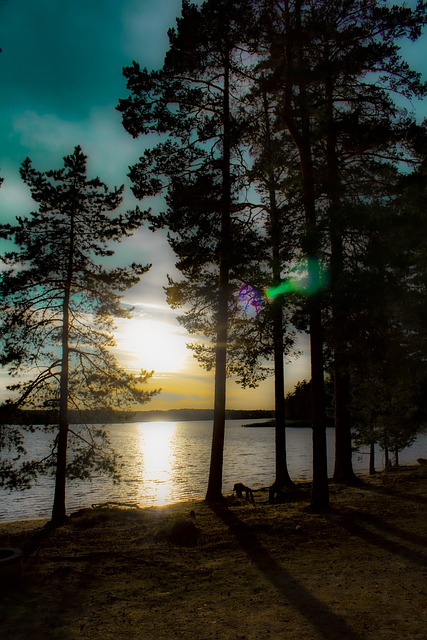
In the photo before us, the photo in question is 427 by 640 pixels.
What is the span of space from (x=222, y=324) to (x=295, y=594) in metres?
11.6

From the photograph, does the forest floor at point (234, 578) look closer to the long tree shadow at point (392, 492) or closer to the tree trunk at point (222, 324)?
the long tree shadow at point (392, 492)

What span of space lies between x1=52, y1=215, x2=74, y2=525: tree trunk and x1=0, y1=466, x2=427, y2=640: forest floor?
2.44m

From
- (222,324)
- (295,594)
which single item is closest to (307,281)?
(222,324)

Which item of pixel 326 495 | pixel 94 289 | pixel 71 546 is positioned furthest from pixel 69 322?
pixel 326 495

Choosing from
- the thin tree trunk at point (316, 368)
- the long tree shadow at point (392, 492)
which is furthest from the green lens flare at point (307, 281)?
the long tree shadow at point (392, 492)

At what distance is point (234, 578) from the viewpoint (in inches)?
342

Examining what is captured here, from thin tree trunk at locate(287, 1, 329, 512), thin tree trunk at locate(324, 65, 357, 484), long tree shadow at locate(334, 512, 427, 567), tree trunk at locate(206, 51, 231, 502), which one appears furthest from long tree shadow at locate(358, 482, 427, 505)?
tree trunk at locate(206, 51, 231, 502)

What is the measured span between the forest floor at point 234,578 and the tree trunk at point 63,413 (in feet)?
8.02

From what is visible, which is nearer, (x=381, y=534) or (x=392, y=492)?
(x=381, y=534)

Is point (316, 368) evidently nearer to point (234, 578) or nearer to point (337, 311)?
point (337, 311)

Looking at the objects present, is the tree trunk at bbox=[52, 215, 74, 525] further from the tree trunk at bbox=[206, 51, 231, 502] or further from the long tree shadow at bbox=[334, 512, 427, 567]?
the long tree shadow at bbox=[334, 512, 427, 567]

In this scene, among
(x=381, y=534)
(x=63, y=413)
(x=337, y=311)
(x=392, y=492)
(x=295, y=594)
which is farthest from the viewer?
(x=63, y=413)

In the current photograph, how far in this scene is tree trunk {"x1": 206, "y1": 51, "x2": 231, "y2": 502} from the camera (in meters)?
18.0

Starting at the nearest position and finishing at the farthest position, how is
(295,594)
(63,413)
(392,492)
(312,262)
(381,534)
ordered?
(295,594) < (381,534) < (312,262) < (392,492) < (63,413)
